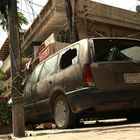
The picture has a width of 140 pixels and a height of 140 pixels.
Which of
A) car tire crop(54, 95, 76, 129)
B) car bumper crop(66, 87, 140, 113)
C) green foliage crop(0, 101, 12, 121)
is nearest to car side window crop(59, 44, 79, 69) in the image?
car tire crop(54, 95, 76, 129)

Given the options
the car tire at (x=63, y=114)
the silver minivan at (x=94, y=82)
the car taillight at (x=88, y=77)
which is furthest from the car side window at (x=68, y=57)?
the car taillight at (x=88, y=77)

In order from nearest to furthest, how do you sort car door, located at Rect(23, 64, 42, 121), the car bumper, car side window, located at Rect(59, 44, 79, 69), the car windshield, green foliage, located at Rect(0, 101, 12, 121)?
the car bumper, the car windshield, car side window, located at Rect(59, 44, 79, 69), car door, located at Rect(23, 64, 42, 121), green foliage, located at Rect(0, 101, 12, 121)

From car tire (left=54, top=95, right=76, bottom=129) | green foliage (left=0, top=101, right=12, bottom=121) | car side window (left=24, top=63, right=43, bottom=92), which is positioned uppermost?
car side window (left=24, top=63, right=43, bottom=92)

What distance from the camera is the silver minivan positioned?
7.39 metres

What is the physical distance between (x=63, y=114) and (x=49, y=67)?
4.64 feet

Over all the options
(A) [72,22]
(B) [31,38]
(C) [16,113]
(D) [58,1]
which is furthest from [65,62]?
(B) [31,38]

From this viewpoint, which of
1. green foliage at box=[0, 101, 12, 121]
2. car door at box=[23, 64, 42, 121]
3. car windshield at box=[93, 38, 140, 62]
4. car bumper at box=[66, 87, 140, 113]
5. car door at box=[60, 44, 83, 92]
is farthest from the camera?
green foliage at box=[0, 101, 12, 121]

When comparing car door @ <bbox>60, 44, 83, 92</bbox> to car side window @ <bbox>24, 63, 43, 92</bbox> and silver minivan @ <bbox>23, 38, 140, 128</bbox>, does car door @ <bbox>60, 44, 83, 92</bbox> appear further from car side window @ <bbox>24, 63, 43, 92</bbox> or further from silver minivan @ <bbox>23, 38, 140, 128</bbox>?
car side window @ <bbox>24, 63, 43, 92</bbox>

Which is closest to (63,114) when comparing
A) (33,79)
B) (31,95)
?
(31,95)

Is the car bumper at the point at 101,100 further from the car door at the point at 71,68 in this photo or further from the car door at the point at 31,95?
the car door at the point at 31,95

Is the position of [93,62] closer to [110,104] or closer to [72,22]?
[110,104]

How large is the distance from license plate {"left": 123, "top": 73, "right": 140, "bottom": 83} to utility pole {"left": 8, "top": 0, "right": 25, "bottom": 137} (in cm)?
195

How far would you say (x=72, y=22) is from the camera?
56.8ft

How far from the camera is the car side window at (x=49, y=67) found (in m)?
8.84
